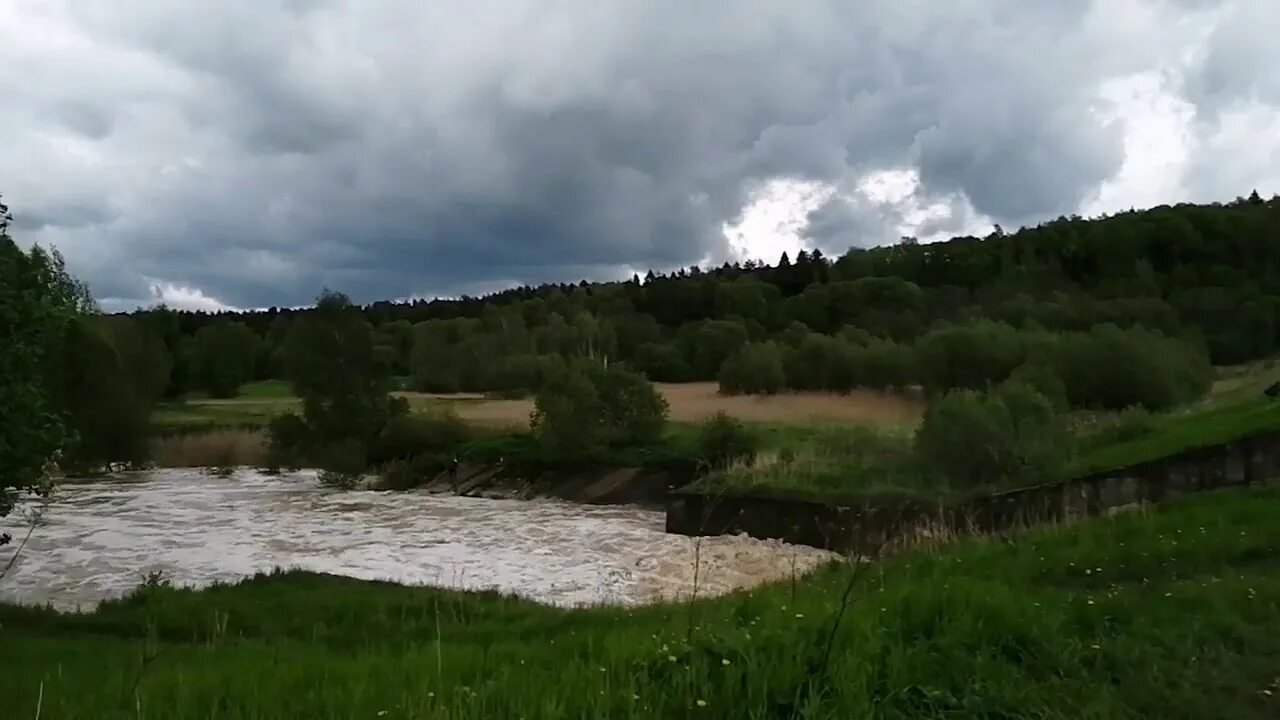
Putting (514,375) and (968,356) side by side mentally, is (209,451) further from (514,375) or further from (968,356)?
(968,356)

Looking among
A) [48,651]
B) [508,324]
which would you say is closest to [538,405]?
[48,651]

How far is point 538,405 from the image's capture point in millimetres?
49000

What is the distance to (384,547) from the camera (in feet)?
99.6

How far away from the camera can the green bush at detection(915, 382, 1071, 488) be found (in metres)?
27.8

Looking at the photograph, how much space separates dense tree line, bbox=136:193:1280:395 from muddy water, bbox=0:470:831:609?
530 inches

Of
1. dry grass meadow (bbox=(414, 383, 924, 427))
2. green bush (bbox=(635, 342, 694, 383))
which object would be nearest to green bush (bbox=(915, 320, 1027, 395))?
dry grass meadow (bbox=(414, 383, 924, 427))

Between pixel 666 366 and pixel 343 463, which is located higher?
pixel 666 366

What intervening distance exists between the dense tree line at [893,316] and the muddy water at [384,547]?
44.1ft

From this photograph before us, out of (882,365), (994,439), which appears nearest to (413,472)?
(994,439)

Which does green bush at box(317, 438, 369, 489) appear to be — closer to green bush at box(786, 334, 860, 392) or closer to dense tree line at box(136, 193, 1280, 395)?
dense tree line at box(136, 193, 1280, 395)

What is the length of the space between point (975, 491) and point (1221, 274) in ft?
250

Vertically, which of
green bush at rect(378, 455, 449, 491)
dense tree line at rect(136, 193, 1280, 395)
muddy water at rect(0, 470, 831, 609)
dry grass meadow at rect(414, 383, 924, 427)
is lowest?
muddy water at rect(0, 470, 831, 609)

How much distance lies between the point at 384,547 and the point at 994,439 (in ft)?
61.5

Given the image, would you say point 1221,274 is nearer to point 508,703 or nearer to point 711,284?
point 711,284
